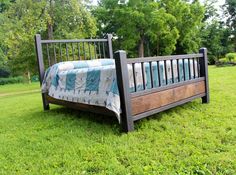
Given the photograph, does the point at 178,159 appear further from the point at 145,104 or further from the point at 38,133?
the point at 38,133

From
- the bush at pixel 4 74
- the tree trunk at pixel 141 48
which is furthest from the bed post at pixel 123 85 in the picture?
the bush at pixel 4 74

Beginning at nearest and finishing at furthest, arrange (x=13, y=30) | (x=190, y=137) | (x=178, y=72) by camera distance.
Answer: (x=190, y=137)
(x=178, y=72)
(x=13, y=30)

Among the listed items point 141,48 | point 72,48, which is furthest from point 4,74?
point 72,48

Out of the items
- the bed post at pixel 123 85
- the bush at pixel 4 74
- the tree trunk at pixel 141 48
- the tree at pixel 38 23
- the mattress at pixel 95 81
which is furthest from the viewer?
the bush at pixel 4 74

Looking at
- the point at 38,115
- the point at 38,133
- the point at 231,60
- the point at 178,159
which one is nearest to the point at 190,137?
the point at 178,159

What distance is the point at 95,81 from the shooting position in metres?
2.33

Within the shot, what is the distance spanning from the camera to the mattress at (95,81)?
6.91 ft

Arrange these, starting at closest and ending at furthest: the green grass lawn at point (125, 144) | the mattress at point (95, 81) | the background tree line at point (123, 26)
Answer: the green grass lawn at point (125, 144) < the mattress at point (95, 81) < the background tree line at point (123, 26)

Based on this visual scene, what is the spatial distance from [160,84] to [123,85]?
1.86 feet

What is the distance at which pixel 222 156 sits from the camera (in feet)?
5.01

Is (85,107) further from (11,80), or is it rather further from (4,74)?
(4,74)

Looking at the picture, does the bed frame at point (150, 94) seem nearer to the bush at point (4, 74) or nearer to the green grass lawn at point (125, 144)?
the green grass lawn at point (125, 144)

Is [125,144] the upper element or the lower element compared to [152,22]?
lower

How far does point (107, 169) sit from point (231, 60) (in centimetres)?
1151
